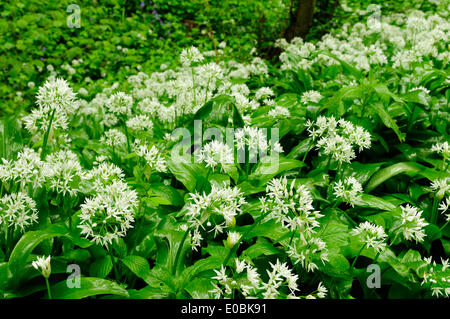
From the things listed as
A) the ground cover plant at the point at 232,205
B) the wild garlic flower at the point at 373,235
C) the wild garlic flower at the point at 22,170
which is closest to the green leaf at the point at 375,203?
the ground cover plant at the point at 232,205

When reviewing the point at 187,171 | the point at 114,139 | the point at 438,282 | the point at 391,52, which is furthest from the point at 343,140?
the point at 391,52

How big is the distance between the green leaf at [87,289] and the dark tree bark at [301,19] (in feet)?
24.1

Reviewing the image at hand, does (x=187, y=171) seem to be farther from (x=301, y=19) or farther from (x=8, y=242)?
(x=301, y=19)

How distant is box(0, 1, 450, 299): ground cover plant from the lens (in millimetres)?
1693

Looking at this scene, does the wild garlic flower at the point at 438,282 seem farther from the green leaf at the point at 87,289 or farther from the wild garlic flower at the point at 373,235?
the green leaf at the point at 87,289

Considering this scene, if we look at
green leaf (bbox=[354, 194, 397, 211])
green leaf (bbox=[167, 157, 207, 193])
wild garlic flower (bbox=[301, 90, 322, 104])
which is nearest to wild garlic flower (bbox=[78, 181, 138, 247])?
green leaf (bbox=[167, 157, 207, 193])

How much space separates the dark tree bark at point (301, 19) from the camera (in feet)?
25.4

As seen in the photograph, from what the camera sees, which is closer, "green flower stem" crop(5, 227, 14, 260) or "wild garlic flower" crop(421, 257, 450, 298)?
"wild garlic flower" crop(421, 257, 450, 298)

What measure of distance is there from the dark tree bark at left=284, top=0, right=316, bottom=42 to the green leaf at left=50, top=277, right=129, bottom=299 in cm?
736

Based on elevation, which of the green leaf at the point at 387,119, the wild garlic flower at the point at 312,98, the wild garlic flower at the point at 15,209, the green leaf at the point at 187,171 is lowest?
the wild garlic flower at the point at 15,209

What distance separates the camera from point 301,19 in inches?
307

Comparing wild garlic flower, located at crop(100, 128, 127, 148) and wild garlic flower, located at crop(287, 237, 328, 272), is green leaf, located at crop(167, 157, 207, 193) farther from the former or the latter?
wild garlic flower, located at crop(287, 237, 328, 272)

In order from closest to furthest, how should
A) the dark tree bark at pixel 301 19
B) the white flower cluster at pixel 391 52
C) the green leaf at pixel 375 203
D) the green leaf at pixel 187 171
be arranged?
the green leaf at pixel 375 203 → the green leaf at pixel 187 171 → the white flower cluster at pixel 391 52 → the dark tree bark at pixel 301 19
